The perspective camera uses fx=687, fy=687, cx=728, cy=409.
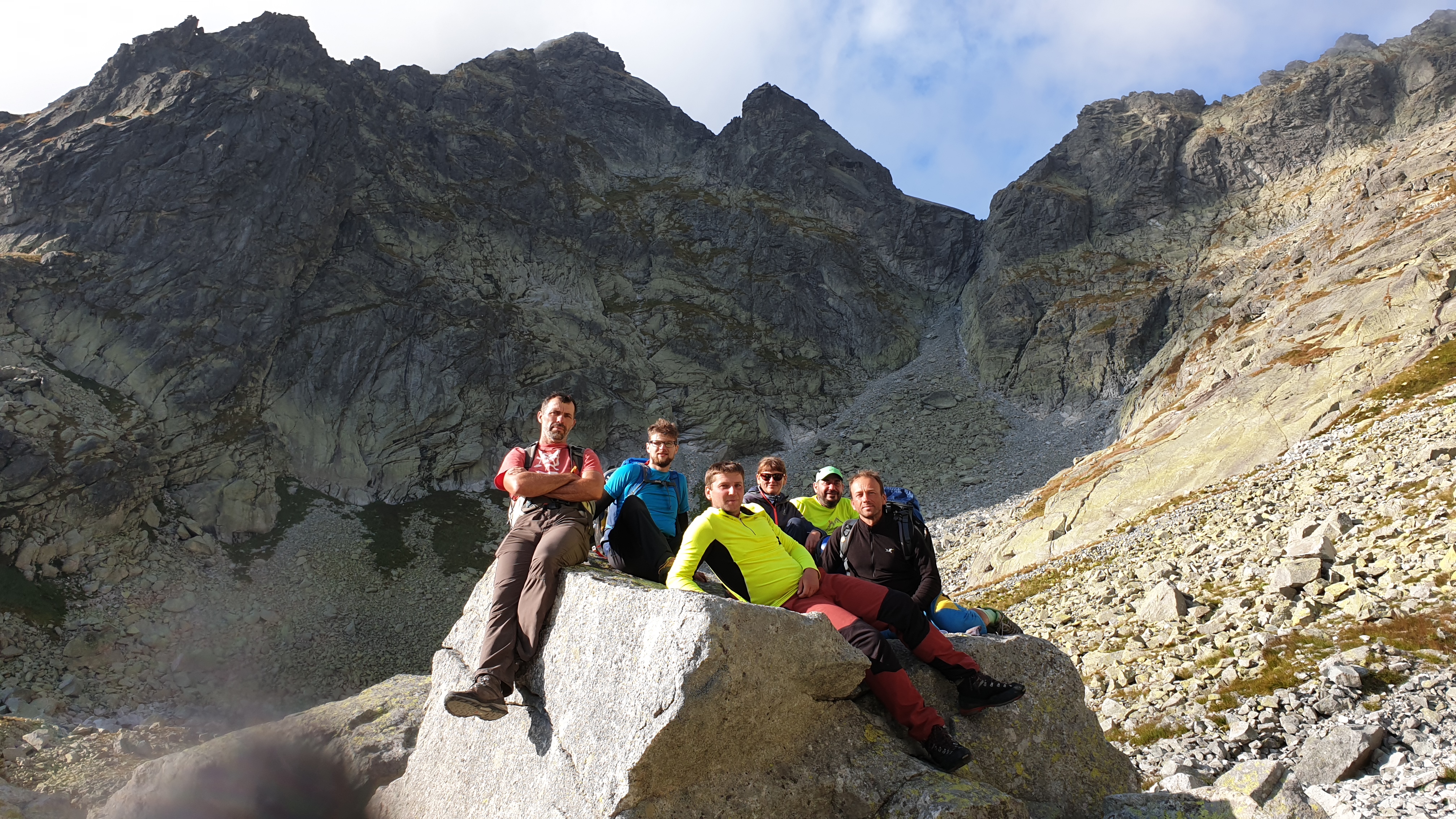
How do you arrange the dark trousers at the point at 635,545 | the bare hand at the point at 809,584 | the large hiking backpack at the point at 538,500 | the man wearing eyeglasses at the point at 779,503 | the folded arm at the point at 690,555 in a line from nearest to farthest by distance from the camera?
1. the folded arm at the point at 690,555
2. the bare hand at the point at 809,584
3. the large hiking backpack at the point at 538,500
4. the dark trousers at the point at 635,545
5. the man wearing eyeglasses at the point at 779,503

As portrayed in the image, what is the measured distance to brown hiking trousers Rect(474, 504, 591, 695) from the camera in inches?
246

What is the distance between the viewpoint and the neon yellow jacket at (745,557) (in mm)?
6773

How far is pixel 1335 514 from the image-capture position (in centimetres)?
1404

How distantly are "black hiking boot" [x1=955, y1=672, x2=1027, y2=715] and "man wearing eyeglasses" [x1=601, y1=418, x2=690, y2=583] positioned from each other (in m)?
3.34

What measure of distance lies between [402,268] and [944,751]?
75450 millimetres

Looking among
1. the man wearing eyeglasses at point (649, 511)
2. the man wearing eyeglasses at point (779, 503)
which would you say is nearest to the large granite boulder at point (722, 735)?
the man wearing eyeglasses at point (649, 511)

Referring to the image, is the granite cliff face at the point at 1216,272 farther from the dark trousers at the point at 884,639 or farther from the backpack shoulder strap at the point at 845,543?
the dark trousers at the point at 884,639

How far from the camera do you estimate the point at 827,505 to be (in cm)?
1136

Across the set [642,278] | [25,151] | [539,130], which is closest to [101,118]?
[25,151]

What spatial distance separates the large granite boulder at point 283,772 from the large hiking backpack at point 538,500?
4.54m

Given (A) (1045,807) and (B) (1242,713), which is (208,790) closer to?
(A) (1045,807)

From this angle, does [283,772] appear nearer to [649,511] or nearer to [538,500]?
[538,500]

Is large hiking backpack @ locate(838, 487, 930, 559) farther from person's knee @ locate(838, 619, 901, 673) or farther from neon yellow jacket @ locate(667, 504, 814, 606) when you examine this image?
person's knee @ locate(838, 619, 901, 673)

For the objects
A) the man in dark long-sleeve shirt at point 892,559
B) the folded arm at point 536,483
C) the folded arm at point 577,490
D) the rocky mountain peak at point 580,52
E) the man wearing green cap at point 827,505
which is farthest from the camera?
the rocky mountain peak at point 580,52
